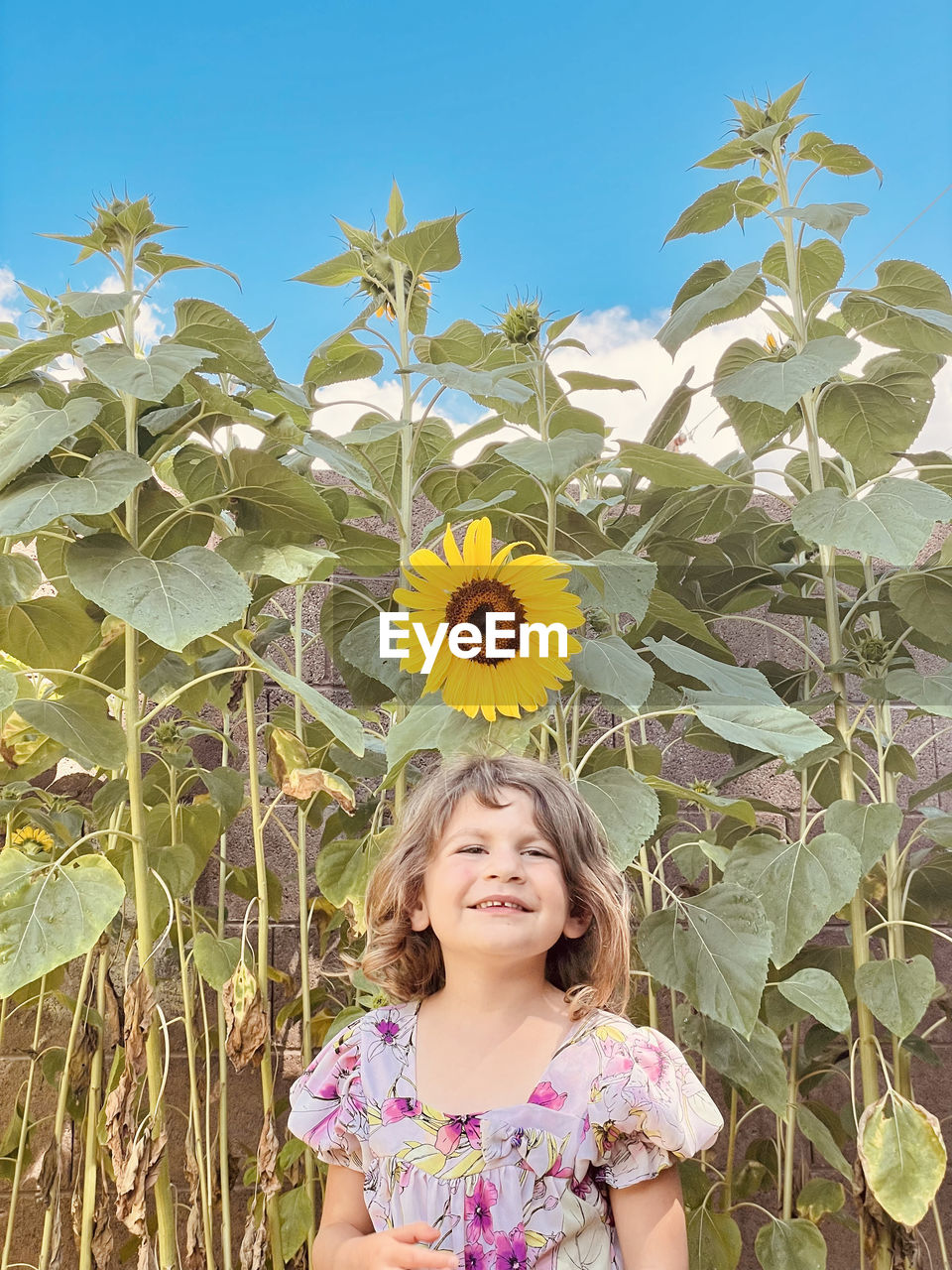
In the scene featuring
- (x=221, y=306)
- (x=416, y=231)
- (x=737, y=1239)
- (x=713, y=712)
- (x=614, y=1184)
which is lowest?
(x=737, y=1239)

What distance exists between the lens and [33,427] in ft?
3.21

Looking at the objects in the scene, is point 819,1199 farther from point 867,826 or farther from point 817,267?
point 817,267

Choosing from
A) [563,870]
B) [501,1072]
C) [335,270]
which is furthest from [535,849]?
[335,270]

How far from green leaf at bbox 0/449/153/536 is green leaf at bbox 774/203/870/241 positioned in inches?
28.6

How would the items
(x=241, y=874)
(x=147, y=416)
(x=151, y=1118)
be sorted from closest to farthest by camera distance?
(x=151, y=1118), (x=147, y=416), (x=241, y=874)

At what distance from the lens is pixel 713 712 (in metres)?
1.02

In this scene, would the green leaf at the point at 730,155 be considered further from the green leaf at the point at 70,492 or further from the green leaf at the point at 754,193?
the green leaf at the point at 70,492

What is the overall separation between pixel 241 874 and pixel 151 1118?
1.57 ft

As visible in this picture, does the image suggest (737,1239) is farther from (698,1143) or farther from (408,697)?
(408,697)

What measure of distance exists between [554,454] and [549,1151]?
0.58m

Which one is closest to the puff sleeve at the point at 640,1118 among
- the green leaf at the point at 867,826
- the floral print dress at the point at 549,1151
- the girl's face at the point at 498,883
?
the floral print dress at the point at 549,1151

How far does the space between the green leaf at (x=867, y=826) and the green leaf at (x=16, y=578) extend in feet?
2.64

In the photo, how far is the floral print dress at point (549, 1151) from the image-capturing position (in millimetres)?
776

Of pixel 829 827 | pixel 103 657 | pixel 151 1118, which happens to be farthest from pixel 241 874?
pixel 829 827
